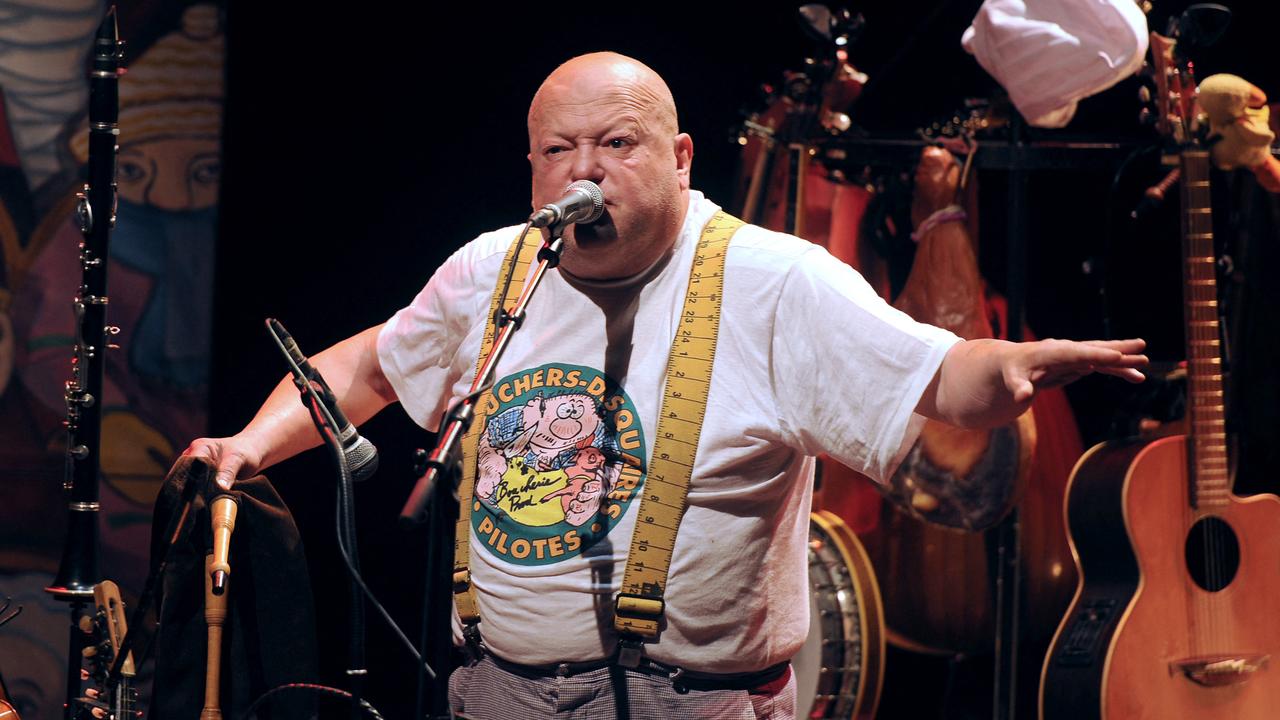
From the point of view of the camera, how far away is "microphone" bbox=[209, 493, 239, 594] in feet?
7.13

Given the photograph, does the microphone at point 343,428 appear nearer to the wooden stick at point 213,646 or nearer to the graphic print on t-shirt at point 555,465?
the graphic print on t-shirt at point 555,465

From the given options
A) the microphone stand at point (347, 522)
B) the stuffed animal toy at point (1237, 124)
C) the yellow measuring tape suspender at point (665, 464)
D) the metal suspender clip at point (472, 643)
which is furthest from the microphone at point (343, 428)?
the stuffed animal toy at point (1237, 124)

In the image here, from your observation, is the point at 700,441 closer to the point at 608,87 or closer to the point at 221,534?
the point at 608,87

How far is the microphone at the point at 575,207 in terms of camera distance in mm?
1981

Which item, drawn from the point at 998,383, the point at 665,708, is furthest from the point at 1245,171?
the point at 665,708

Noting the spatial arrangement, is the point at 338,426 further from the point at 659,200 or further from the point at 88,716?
the point at 88,716

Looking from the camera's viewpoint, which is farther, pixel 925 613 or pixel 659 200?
pixel 925 613

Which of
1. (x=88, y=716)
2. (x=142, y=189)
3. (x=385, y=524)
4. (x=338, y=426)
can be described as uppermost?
(x=142, y=189)

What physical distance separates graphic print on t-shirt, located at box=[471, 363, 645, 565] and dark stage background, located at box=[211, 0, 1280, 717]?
2.00 m

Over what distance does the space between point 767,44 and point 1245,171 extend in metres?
1.57

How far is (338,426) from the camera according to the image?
1.98 metres

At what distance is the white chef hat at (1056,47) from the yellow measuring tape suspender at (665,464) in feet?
4.96

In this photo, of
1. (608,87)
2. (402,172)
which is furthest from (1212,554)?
(402,172)

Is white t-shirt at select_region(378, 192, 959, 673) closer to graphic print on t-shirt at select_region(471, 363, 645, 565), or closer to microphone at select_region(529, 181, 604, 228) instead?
graphic print on t-shirt at select_region(471, 363, 645, 565)
